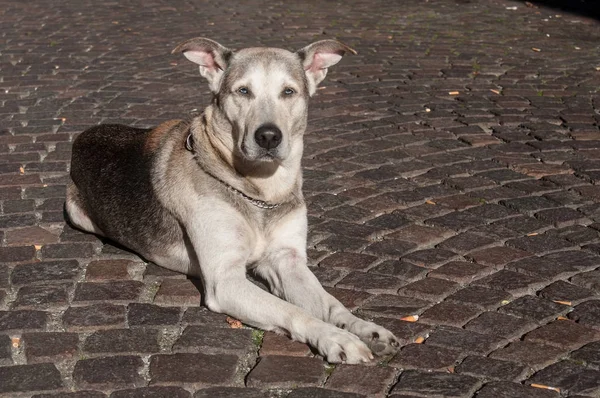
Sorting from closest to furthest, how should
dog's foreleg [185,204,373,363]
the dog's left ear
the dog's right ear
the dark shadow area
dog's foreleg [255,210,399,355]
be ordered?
dog's foreleg [185,204,373,363], dog's foreleg [255,210,399,355], the dog's right ear, the dog's left ear, the dark shadow area

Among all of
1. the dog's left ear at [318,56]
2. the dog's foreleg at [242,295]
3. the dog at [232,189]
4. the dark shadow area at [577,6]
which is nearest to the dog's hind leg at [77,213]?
the dog at [232,189]

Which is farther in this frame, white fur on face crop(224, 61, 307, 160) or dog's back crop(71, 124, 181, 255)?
dog's back crop(71, 124, 181, 255)

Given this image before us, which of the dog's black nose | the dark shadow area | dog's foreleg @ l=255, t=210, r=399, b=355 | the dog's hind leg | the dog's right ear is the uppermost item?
the dog's right ear

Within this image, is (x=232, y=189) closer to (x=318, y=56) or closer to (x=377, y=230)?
(x=318, y=56)

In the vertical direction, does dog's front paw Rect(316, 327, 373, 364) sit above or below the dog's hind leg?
above

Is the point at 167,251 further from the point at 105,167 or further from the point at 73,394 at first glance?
the point at 73,394

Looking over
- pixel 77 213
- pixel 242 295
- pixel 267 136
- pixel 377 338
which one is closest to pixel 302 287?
pixel 242 295

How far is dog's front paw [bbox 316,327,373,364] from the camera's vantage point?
193 inches

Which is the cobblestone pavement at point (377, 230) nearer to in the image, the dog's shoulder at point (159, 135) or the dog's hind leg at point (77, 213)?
the dog's hind leg at point (77, 213)

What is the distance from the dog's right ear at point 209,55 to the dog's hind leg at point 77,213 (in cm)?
136

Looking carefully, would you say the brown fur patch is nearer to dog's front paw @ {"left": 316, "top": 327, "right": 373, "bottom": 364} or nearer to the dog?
the dog

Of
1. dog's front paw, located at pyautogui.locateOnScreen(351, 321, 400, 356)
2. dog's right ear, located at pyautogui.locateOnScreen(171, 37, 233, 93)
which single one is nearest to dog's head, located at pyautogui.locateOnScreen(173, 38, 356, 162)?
dog's right ear, located at pyautogui.locateOnScreen(171, 37, 233, 93)

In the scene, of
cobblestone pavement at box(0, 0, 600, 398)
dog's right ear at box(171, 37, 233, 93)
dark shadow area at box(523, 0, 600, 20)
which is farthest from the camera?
dark shadow area at box(523, 0, 600, 20)

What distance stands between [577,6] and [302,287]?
12.6 metres
